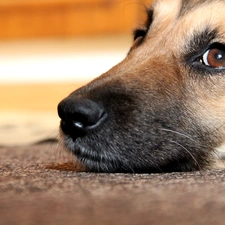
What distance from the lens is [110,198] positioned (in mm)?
1110

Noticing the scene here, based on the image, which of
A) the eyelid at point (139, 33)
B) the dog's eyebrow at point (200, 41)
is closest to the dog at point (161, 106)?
the dog's eyebrow at point (200, 41)

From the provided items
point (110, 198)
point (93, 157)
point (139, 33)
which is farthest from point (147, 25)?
point (110, 198)

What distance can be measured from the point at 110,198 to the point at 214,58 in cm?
87

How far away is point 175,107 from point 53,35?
3940 millimetres

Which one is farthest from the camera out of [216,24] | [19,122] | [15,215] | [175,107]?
[19,122]

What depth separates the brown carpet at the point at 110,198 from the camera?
36.9 inches

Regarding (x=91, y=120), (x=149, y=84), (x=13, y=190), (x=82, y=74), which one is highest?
(x=82, y=74)

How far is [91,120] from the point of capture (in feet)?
4.99

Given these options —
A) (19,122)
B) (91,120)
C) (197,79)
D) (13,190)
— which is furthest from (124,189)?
(19,122)

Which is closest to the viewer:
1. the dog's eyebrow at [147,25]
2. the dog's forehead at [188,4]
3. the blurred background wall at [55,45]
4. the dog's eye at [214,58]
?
the dog's eye at [214,58]

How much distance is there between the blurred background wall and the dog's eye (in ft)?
10.5

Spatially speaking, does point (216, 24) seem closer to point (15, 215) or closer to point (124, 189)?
point (124, 189)

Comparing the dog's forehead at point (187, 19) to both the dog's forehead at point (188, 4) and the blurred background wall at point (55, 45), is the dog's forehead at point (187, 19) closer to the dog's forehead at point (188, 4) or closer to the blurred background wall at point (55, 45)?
the dog's forehead at point (188, 4)

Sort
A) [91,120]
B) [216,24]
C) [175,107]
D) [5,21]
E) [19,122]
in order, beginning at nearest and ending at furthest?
[91,120] → [175,107] → [216,24] → [19,122] → [5,21]
